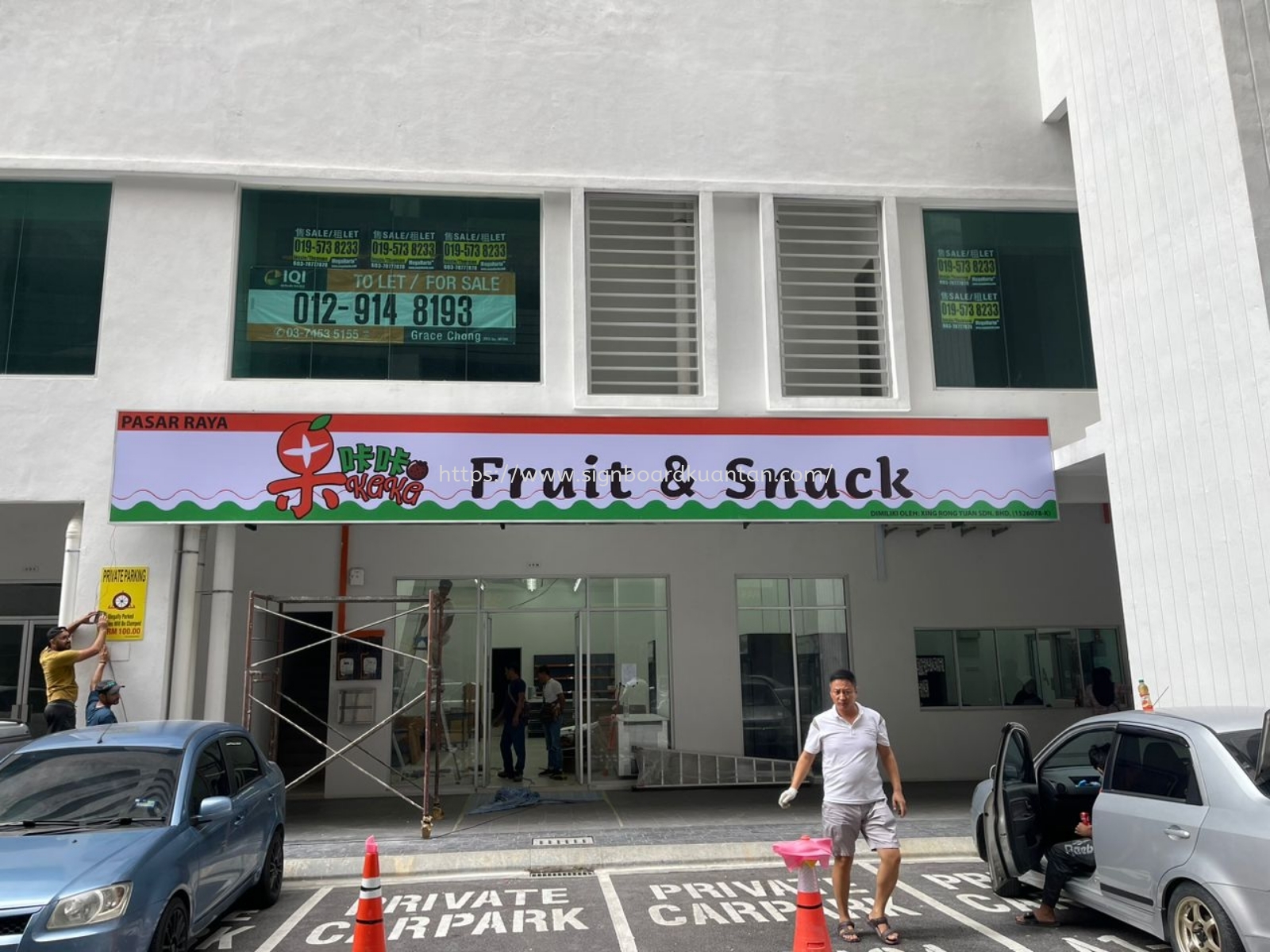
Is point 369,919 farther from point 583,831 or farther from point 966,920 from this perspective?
point 583,831

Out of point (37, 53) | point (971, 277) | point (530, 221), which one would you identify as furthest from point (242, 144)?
point (971, 277)

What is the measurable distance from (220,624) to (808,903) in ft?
27.2

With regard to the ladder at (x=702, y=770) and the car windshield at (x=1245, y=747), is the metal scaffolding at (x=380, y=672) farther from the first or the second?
the car windshield at (x=1245, y=747)

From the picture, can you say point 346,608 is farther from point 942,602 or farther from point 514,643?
point 942,602

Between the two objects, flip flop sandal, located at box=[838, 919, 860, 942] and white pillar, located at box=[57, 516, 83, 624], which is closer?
flip flop sandal, located at box=[838, 919, 860, 942]

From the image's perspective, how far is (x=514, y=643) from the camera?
49.2ft

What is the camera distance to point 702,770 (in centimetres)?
1481

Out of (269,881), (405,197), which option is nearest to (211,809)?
(269,881)

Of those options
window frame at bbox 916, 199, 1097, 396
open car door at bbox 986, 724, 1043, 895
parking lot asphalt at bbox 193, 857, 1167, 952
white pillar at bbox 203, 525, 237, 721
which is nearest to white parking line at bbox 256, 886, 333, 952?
parking lot asphalt at bbox 193, 857, 1167, 952

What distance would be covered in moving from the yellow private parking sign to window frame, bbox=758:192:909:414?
7421mm

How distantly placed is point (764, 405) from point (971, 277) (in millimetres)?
3363

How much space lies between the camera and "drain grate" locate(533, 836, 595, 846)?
10.2m

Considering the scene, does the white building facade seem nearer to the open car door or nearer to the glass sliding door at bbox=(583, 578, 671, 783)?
the glass sliding door at bbox=(583, 578, 671, 783)

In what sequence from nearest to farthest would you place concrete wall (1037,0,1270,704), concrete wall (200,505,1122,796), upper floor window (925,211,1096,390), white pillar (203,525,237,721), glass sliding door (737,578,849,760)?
concrete wall (1037,0,1270,704), white pillar (203,525,237,721), upper floor window (925,211,1096,390), concrete wall (200,505,1122,796), glass sliding door (737,578,849,760)
